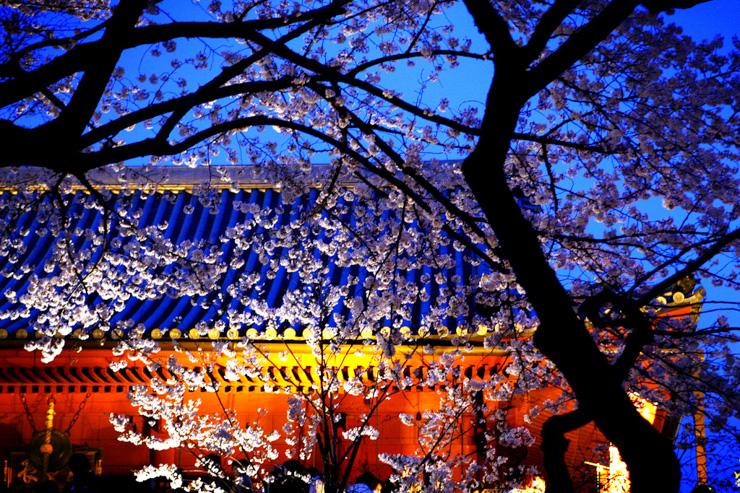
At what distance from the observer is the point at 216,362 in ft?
28.3

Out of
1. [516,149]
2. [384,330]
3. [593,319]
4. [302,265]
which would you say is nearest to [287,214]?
[302,265]

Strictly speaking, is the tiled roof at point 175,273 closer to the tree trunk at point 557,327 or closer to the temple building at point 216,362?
the temple building at point 216,362

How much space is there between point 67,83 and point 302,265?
3154 mm

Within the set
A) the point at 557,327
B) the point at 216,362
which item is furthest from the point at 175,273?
the point at 557,327

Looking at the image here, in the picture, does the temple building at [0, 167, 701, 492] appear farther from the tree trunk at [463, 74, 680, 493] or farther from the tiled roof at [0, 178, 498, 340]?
the tree trunk at [463, 74, 680, 493]

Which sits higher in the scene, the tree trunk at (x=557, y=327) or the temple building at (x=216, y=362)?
the temple building at (x=216, y=362)

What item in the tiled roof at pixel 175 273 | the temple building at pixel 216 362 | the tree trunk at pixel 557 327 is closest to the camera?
the tree trunk at pixel 557 327

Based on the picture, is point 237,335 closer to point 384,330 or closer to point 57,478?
point 384,330

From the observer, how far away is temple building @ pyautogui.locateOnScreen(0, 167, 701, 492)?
8.20 m

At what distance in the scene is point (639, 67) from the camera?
5.71m

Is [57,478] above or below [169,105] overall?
below

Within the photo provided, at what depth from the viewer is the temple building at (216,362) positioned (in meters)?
8.20

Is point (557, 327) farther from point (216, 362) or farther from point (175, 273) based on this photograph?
point (175, 273)

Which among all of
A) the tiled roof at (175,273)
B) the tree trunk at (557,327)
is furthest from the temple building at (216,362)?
the tree trunk at (557,327)
